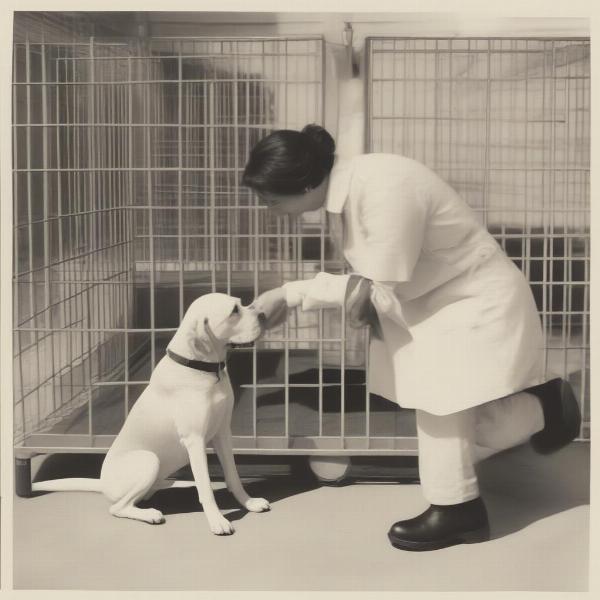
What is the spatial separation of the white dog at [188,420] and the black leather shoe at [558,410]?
82 cm

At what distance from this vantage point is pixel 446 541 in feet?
8.29

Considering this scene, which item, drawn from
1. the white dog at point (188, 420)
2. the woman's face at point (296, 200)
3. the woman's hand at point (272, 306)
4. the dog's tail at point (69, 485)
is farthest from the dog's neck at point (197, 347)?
the dog's tail at point (69, 485)

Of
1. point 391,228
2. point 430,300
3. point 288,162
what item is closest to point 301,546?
point 430,300

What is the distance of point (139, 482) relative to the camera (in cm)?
262

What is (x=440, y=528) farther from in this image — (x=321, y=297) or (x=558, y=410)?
(x=321, y=297)

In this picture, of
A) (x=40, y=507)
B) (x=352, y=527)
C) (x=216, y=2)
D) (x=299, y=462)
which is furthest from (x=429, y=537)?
(x=216, y=2)

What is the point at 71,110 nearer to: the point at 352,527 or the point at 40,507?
the point at 40,507

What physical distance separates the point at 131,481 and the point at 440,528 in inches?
33.8

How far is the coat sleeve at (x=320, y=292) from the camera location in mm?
2406

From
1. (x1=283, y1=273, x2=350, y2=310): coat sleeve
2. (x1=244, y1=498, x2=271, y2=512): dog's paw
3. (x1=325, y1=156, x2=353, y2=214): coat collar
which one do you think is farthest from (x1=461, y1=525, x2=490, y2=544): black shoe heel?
(x1=325, y1=156, x2=353, y2=214): coat collar

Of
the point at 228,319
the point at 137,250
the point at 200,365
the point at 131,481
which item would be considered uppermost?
the point at 137,250

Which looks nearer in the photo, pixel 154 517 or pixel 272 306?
pixel 272 306

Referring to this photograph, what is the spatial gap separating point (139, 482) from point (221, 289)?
169 cm

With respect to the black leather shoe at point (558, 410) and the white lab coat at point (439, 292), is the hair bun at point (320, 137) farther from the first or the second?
the black leather shoe at point (558, 410)
